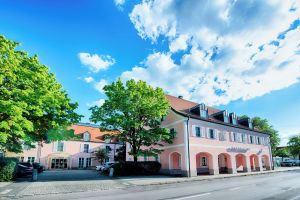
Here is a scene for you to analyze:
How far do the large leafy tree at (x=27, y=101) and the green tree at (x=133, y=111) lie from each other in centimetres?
453

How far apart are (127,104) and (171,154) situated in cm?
957

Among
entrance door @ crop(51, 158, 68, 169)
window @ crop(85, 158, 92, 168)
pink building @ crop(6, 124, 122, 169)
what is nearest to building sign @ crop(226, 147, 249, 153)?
pink building @ crop(6, 124, 122, 169)

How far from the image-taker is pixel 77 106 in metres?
20.3

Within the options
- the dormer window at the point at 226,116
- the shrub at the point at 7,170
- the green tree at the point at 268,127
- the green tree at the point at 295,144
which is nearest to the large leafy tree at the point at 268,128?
the green tree at the point at 268,127

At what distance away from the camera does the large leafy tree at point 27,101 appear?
14.2 meters

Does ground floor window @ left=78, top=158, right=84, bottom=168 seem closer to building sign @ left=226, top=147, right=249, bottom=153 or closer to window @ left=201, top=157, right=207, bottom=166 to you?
window @ left=201, top=157, right=207, bottom=166

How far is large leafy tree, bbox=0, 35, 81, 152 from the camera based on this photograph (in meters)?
14.2

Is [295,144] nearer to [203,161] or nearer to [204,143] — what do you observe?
[203,161]

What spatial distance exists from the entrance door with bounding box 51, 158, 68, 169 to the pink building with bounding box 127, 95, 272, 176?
52.8ft

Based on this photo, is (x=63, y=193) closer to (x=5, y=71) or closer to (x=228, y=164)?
(x=5, y=71)

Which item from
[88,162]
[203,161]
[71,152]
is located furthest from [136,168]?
[88,162]

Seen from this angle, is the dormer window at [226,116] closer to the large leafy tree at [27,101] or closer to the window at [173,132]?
the window at [173,132]

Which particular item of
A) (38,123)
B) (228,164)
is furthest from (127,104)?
(228,164)

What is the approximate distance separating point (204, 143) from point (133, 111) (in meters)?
10.3
